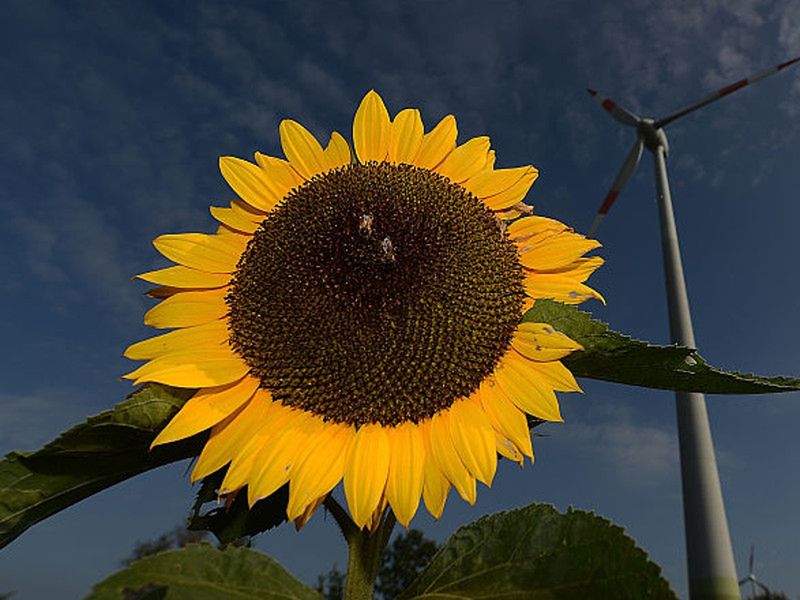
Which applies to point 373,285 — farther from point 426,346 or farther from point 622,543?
point 622,543

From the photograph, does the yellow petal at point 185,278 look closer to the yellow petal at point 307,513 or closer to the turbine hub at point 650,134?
the yellow petal at point 307,513

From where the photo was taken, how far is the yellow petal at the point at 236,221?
242cm

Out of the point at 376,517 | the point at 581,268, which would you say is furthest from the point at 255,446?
the point at 581,268

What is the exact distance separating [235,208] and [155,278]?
1.09ft

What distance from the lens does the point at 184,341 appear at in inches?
84.3

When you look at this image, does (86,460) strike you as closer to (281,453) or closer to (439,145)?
(281,453)

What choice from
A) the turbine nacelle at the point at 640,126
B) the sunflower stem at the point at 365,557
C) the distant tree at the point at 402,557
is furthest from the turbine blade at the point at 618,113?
the sunflower stem at the point at 365,557

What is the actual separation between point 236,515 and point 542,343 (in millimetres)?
840

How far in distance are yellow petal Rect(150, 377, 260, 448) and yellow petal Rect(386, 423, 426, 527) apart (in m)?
0.37

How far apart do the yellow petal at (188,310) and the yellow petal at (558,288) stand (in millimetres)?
811

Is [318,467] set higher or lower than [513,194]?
lower

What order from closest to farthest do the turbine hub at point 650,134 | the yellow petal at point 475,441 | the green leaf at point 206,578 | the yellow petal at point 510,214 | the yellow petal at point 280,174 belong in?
the green leaf at point 206,578 < the yellow petal at point 475,441 < the yellow petal at point 510,214 < the yellow petal at point 280,174 < the turbine hub at point 650,134

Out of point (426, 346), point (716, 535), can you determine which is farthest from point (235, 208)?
point (716, 535)

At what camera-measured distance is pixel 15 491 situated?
5.87ft
